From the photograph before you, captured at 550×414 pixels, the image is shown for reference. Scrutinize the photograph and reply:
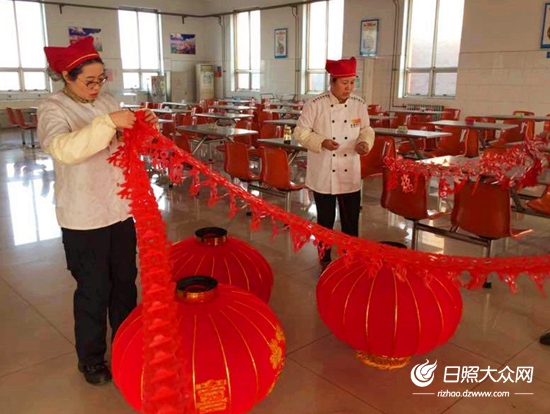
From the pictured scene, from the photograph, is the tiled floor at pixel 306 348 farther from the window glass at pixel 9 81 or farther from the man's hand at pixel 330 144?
the window glass at pixel 9 81

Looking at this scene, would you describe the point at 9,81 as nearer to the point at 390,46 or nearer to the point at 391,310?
the point at 390,46

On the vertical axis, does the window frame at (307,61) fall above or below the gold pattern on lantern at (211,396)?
above

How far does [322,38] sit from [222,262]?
1292 cm

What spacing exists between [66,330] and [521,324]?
281 cm

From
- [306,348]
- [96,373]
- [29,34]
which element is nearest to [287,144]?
[306,348]

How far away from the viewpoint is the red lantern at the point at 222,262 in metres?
2.70

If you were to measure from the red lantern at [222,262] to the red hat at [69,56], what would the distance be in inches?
42.5

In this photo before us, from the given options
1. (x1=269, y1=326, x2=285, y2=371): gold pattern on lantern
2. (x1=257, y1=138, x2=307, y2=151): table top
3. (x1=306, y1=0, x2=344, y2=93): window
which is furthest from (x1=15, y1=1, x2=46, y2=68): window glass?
(x1=269, y1=326, x2=285, y2=371): gold pattern on lantern

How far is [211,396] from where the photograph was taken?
1799mm

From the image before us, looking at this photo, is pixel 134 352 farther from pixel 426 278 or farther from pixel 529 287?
pixel 529 287

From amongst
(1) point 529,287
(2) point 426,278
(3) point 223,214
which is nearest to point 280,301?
(2) point 426,278

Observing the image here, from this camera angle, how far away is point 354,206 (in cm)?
371

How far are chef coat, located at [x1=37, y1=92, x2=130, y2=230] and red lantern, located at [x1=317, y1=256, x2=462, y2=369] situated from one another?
1.15 meters
